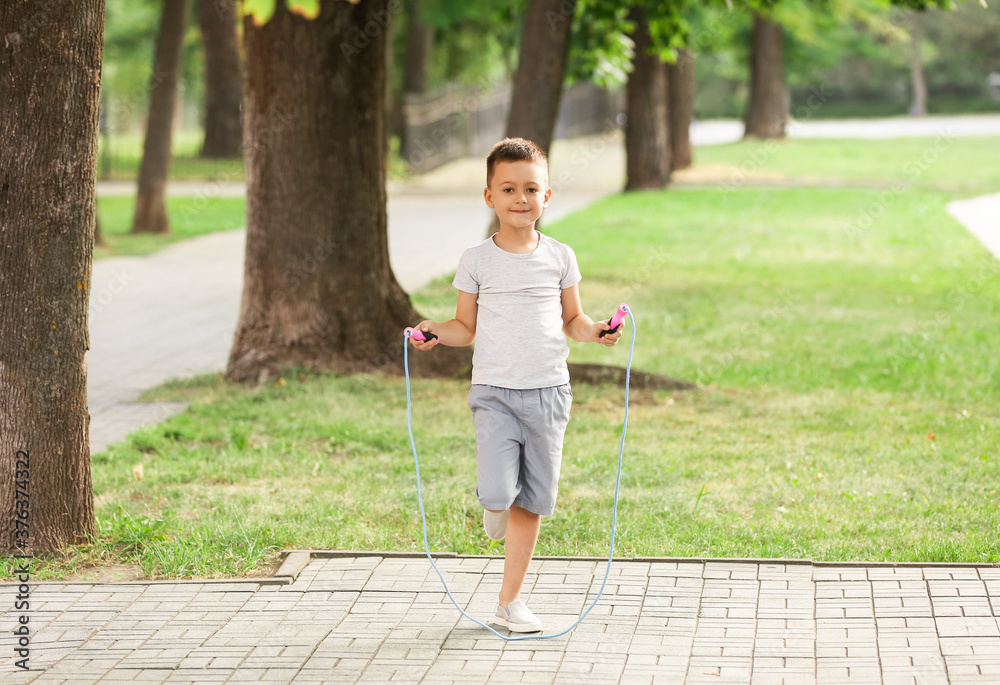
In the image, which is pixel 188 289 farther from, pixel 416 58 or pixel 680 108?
pixel 416 58

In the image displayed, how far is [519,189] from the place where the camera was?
405cm

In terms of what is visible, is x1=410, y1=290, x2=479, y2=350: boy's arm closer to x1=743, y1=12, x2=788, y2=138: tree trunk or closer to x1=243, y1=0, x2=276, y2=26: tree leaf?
x1=243, y1=0, x2=276, y2=26: tree leaf

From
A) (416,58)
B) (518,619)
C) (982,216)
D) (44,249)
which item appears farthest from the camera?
(416,58)

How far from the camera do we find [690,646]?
417 centimetres

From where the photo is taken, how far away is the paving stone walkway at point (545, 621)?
3977 mm

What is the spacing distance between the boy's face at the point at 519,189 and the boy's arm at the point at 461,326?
1.06ft

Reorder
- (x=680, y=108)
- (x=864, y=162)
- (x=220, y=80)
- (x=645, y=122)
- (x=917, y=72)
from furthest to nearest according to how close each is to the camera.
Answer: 1. (x=917, y=72)
2. (x=864, y=162)
3. (x=680, y=108)
4. (x=220, y=80)
5. (x=645, y=122)

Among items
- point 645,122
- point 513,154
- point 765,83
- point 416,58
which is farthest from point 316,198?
point 765,83

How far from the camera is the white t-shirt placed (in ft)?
13.5

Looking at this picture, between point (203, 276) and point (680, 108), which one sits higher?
point (680, 108)

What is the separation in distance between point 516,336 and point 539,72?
→ 802 cm

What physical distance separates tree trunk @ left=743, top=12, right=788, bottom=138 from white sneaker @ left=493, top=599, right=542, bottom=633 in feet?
106

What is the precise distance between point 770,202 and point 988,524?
1831cm

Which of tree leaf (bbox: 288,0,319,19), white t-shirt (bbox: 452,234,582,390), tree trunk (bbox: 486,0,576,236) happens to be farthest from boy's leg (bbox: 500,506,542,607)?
tree trunk (bbox: 486,0,576,236)
